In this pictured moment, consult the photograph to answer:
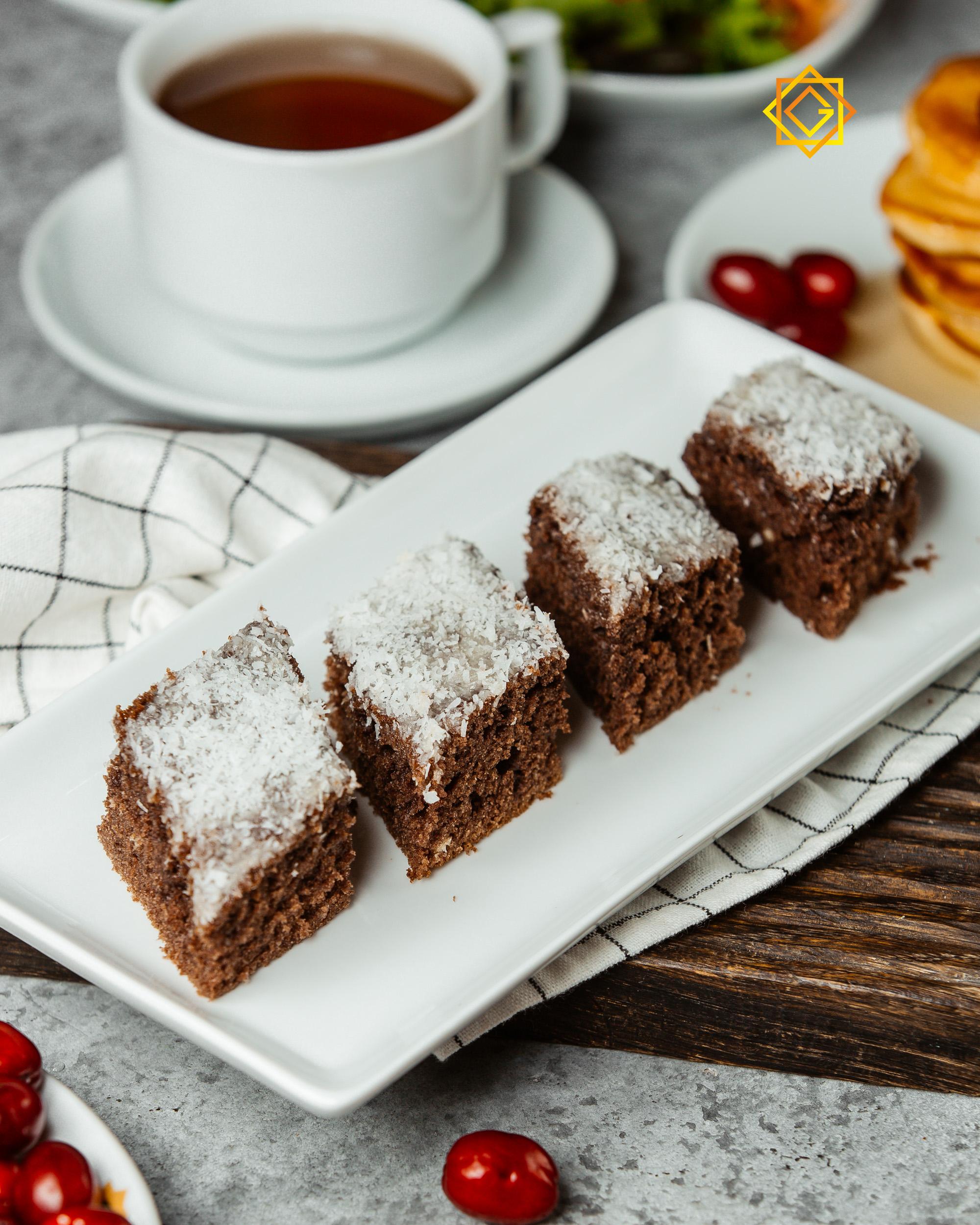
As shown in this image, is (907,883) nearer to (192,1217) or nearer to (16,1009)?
(192,1217)

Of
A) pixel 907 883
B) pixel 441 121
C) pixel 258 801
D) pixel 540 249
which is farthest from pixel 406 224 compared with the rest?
pixel 907 883

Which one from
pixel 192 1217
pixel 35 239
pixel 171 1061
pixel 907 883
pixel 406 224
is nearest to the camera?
pixel 192 1217

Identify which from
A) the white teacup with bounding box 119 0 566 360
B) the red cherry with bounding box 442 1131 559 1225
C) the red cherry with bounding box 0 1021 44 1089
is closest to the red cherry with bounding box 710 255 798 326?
the white teacup with bounding box 119 0 566 360

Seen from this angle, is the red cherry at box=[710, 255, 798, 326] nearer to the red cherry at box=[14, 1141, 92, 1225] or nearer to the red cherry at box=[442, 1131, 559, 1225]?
the red cherry at box=[442, 1131, 559, 1225]

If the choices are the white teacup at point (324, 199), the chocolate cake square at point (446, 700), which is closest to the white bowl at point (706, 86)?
the white teacup at point (324, 199)

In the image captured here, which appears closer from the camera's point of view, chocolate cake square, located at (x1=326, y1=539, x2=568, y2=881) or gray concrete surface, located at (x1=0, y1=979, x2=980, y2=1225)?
gray concrete surface, located at (x1=0, y1=979, x2=980, y2=1225)

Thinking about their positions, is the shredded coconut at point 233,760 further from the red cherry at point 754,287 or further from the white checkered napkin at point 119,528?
the red cherry at point 754,287

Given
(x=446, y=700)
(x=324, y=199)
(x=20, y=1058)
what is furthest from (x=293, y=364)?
(x=20, y=1058)
